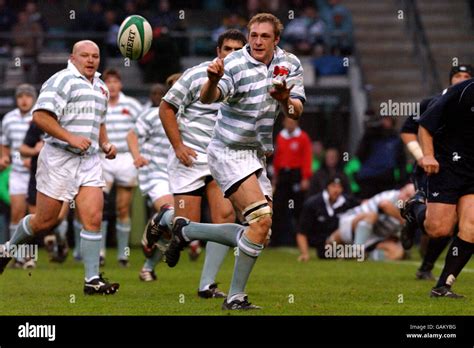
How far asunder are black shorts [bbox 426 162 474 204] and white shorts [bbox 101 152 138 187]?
253 inches

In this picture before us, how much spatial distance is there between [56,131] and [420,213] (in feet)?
12.2

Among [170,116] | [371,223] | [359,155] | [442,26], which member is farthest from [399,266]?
[442,26]

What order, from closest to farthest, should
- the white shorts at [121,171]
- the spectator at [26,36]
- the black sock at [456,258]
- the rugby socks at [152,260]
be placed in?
the black sock at [456,258] → the rugby socks at [152,260] → the white shorts at [121,171] → the spectator at [26,36]

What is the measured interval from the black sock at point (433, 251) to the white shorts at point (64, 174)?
385 centimetres

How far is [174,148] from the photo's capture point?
11.9 meters

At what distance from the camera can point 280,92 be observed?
10109 millimetres

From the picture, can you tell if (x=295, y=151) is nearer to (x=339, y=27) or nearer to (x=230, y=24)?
(x=230, y=24)

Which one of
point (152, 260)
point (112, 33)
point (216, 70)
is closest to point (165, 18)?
point (112, 33)

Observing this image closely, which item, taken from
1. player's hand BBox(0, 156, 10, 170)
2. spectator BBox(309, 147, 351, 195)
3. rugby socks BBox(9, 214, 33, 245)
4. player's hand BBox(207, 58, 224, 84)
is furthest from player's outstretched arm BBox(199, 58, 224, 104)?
spectator BBox(309, 147, 351, 195)

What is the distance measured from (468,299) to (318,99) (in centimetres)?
1217

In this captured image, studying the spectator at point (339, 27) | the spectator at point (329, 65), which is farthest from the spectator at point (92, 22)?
the spectator at point (339, 27)

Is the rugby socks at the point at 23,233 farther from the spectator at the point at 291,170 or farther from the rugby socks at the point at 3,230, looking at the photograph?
the spectator at the point at 291,170

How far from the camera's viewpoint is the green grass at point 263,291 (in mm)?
11219

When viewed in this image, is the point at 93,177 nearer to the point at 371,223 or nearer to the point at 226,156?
the point at 226,156
